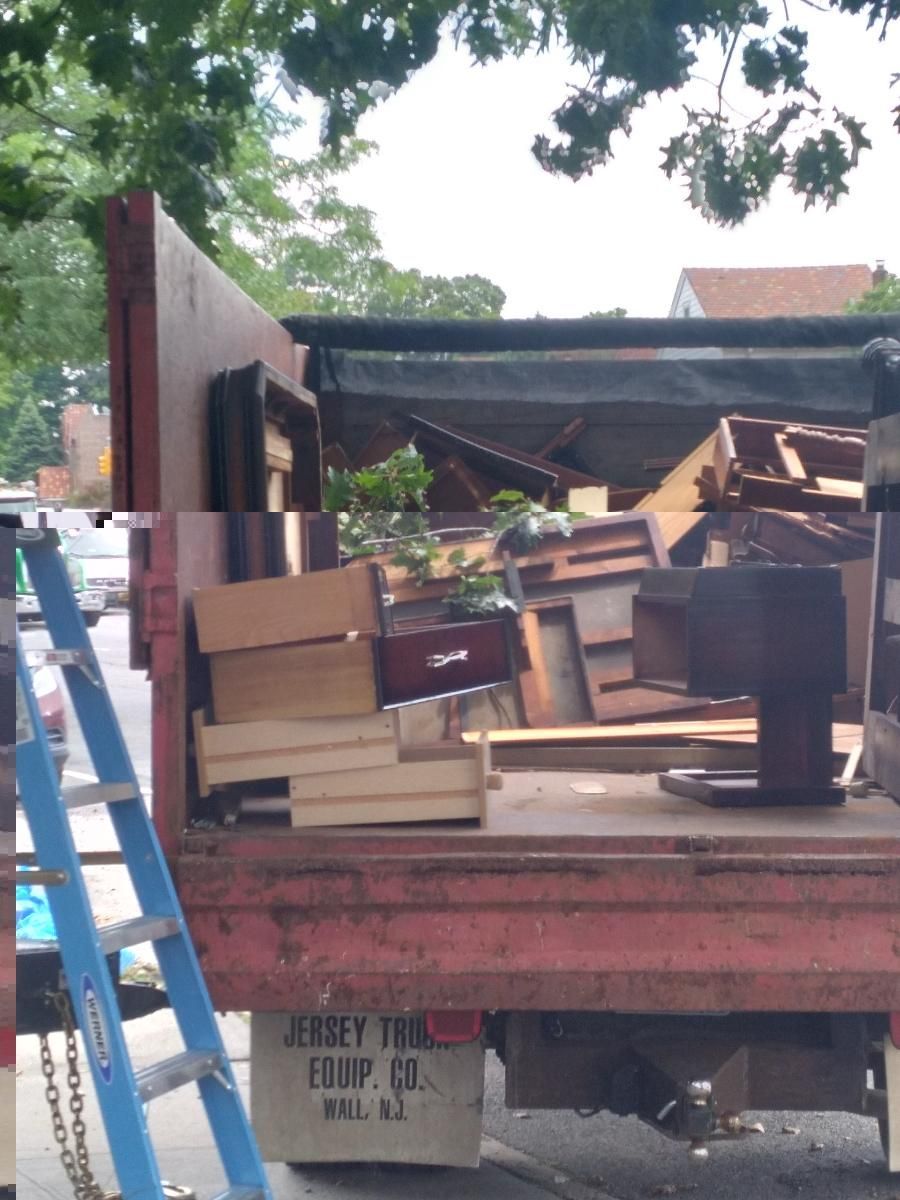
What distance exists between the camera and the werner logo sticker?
8.13ft

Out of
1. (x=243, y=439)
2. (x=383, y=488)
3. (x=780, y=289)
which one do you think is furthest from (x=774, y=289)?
(x=243, y=439)

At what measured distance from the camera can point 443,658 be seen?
290 cm

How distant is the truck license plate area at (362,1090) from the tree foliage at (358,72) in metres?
2.54

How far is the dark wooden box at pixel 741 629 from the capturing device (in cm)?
308

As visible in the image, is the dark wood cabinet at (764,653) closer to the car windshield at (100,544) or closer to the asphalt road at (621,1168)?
the car windshield at (100,544)

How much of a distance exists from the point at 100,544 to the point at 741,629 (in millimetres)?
1413

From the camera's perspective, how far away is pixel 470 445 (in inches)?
195

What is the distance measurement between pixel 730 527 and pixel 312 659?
45.4 inches

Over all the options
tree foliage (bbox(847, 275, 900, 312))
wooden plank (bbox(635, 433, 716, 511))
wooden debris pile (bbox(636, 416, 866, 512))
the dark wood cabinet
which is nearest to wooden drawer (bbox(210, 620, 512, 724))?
the dark wood cabinet

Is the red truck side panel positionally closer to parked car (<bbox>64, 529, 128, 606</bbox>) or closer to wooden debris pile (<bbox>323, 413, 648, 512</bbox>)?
parked car (<bbox>64, 529, 128, 606</bbox>)

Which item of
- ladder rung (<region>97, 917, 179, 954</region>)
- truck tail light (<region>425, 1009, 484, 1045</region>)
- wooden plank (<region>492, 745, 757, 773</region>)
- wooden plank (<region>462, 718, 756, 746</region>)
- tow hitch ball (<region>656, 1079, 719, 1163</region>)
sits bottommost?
tow hitch ball (<region>656, 1079, 719, 1163</region>)

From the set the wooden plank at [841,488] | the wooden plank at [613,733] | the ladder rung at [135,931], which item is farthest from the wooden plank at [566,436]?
the ladder rung at [135,931]

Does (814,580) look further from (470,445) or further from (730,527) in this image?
(470,445)

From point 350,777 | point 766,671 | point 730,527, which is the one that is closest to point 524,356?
point 730,527
